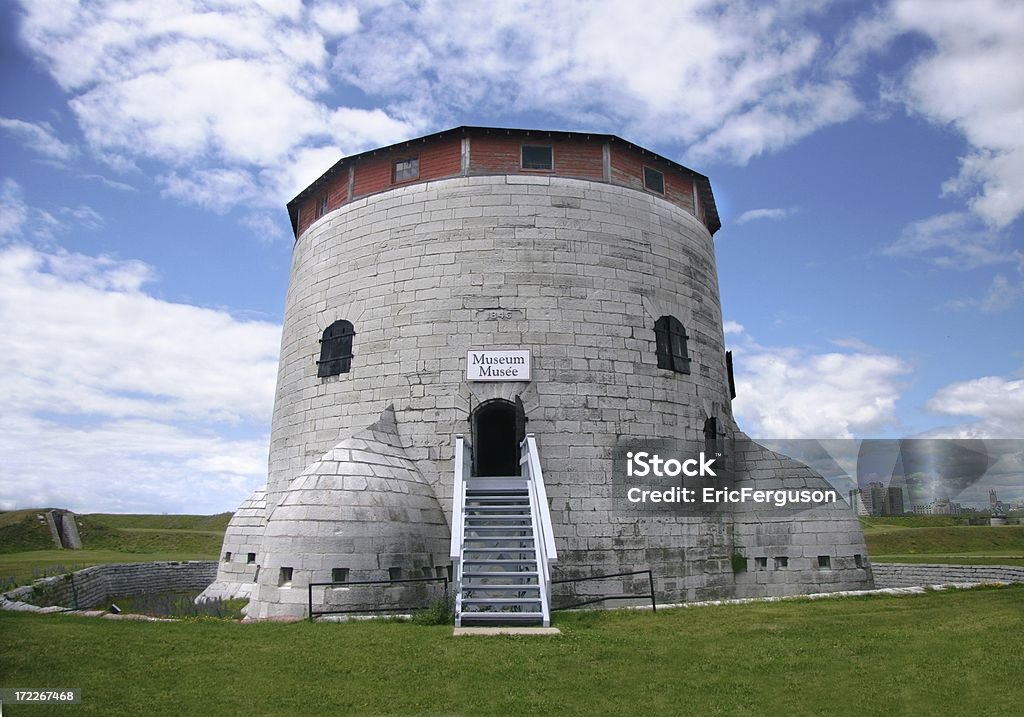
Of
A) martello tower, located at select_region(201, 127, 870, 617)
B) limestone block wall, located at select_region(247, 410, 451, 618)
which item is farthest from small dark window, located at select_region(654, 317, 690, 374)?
limestone block wall, located at select_region(247, 410, 451, 618)

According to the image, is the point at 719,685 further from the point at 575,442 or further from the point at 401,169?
the point at 401,169

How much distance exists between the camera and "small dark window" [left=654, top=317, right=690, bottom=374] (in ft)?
50.6

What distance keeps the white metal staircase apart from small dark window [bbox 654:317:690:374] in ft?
12.6

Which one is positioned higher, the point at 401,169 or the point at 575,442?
the point at 401,169

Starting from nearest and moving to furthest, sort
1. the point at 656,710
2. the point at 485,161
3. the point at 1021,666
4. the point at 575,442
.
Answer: the point at 656,710 < the point at 1021,666 < the point at 575,442 < the point at 485,161

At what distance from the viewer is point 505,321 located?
47.6 ft

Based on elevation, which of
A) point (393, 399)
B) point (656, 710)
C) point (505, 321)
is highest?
point (505, 321)

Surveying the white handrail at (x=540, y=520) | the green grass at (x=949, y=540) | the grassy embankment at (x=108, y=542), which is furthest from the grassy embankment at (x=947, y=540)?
the grassy embankment at (x=108, y=542)

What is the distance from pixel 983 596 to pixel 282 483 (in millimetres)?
A: 13954

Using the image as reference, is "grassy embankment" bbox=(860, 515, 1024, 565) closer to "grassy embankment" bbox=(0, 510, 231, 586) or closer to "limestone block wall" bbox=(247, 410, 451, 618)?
"limestone block wall" bbox=(247, 410, 451, 618)

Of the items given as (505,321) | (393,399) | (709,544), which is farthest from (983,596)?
(393,399)

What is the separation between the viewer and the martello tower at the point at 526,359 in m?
13.7

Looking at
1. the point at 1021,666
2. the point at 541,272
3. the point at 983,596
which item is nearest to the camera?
the point at 1021,666

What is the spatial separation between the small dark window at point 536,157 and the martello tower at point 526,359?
5 cm
